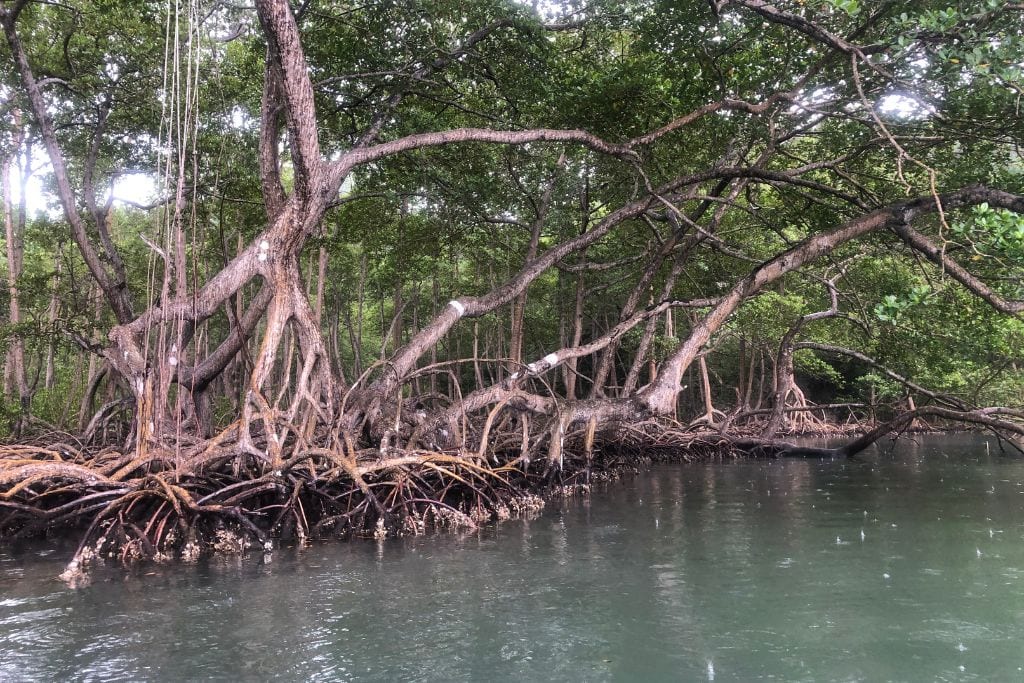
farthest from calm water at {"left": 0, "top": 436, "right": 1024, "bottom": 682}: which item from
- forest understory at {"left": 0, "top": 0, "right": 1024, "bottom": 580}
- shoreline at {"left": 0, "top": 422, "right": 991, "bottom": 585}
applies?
forest understory at {"left": 0, "top": 0, "right": 1024, "bottom": 580}

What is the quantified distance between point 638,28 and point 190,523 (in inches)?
293

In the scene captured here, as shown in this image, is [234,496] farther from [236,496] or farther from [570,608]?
[570,608]

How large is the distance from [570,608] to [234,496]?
10.9ft

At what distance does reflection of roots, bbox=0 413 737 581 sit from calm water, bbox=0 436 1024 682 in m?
0.36

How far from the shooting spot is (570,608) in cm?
488

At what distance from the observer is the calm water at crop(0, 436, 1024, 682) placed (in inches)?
153

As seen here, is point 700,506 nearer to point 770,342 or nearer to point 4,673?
point 4,673

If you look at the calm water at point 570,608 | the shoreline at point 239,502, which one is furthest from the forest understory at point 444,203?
the calm water at point 570,608

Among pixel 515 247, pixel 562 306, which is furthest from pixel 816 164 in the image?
pixel 562 306

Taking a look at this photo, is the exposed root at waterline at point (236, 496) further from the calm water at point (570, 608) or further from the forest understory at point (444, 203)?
the calm water at point (570, 608)

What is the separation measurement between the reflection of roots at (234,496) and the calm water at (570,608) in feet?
1.18

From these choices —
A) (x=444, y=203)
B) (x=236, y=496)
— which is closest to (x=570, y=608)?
(x=236, y=496)

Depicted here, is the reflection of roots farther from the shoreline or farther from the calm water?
the calm water

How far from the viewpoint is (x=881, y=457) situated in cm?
1519
